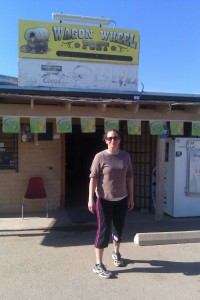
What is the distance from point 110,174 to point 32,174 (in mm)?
4149

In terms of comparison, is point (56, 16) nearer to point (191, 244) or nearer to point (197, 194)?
point (197, 194)

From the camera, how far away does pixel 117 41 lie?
8594mm

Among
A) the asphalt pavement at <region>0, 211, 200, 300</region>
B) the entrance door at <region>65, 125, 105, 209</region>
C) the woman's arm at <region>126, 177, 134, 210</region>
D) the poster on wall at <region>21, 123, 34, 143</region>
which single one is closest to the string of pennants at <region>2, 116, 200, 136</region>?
the poster on wall at <region>21, 123, 34, 143</region>

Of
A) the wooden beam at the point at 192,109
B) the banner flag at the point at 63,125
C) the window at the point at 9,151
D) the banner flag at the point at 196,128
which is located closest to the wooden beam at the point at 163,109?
the wooden beam at the point at 192,109

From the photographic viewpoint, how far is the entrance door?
1019cm

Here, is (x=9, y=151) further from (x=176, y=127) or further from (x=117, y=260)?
(x=117, y=260)

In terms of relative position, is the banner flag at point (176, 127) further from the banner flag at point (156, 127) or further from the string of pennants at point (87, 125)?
the banner flag at point (156, 127)

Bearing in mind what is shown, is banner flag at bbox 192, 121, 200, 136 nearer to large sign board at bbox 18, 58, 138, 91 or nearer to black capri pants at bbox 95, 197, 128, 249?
large sign board at bbox 18, 58, 138, 91

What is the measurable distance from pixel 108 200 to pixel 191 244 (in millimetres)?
2146

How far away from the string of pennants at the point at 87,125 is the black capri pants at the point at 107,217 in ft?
7.24

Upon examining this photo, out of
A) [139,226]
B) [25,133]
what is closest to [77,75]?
[25,133]

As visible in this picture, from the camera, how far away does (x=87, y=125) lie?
6.54 m

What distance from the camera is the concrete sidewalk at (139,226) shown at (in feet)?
19.0

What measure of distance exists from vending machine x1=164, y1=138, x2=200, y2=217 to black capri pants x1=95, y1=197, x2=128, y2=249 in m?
3.13
